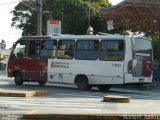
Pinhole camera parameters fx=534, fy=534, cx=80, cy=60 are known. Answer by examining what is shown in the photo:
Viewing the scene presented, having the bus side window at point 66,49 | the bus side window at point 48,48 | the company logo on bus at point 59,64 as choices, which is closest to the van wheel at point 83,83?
the company logo on bus at point 59,64

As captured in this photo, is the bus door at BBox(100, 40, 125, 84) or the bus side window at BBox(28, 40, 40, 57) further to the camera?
the bus side window at BBox(28, 40, 40, 57)

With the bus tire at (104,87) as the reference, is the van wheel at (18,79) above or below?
above

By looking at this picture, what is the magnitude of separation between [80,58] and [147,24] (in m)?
14.4

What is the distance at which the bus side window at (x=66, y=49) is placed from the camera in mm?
28031

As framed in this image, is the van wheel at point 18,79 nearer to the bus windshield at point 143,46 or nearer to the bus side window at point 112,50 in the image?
the bus side window at point 112,50

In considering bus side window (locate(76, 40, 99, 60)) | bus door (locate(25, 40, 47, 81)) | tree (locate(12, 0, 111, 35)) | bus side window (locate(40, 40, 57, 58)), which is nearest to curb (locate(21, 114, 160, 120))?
bus side window (locate(76, 40, 99, 60))

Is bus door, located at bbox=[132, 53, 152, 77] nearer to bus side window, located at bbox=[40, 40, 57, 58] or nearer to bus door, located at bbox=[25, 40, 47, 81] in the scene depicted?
bus side window, located at bbox=[40, 40, 57, 58]

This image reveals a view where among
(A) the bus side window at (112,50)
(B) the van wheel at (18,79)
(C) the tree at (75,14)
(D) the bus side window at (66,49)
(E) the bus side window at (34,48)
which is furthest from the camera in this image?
(C) the tree at (75,14)

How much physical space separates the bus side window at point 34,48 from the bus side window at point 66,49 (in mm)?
1505

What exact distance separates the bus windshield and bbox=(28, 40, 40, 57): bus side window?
581cm

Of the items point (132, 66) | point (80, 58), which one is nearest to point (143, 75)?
point (132, 66)

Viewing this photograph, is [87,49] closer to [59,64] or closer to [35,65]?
[59,64]

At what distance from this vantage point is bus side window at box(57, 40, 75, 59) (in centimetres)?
2803

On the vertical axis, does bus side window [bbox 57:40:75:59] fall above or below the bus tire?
above
